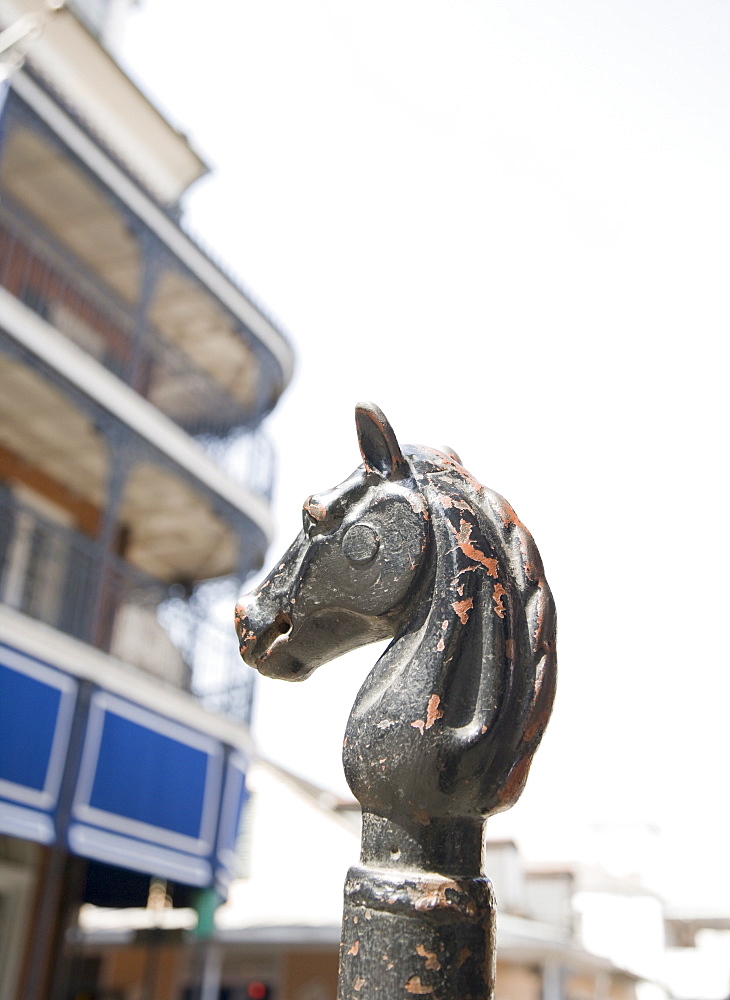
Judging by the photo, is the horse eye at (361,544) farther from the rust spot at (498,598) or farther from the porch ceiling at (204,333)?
the porch ceiling at (204,333)

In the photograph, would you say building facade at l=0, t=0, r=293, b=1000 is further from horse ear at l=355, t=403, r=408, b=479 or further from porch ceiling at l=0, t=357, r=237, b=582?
horse ear at l=355, t=403, r=408, b=479

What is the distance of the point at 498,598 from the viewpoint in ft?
4.99

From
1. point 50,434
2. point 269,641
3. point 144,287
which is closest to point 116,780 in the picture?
point 50,434

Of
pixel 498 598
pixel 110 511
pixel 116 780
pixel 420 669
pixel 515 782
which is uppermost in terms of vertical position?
pixel 110 511

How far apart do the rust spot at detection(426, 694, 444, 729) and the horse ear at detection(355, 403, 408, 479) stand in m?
0.39

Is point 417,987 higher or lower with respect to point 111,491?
lower

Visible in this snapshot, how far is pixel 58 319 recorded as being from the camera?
38.8 ft

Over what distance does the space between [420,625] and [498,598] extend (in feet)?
0.44

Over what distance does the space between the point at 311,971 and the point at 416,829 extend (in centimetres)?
1720

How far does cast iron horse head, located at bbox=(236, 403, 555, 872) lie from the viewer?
1441 millimetres

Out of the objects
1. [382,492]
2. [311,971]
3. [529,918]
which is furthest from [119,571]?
[529,918]

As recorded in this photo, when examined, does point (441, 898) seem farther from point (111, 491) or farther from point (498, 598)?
point (111, 491)

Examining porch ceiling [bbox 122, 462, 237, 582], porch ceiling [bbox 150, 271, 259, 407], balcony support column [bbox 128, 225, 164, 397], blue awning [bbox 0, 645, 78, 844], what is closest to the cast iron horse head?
blue awning [bbox 0, 645, 78, 844]

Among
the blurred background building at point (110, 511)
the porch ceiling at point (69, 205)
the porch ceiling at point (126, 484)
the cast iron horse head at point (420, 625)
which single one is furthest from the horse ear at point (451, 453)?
the porch ceiling at point (69, 205)
